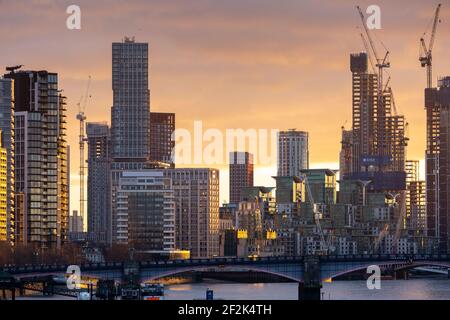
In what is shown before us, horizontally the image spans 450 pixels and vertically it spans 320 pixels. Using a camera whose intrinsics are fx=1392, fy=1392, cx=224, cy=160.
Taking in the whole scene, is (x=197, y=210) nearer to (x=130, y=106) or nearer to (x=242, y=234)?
(x=242, y=234)

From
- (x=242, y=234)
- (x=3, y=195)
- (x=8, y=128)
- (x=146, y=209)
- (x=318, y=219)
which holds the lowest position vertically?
(x=242, y=234)

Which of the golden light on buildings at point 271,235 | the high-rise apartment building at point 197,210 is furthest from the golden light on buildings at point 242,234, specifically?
the golden light on buildings at point 271,235

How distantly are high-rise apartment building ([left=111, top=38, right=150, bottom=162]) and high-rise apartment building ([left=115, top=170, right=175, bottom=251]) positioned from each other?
14696 mm

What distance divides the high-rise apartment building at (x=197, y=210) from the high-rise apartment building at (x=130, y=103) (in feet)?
43.6

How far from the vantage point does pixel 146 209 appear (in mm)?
114438

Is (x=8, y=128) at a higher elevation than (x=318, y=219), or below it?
higher

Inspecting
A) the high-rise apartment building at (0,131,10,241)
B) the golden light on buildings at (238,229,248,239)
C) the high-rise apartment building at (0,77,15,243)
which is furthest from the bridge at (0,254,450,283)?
the golden light on buildings at (238,229,248,239)

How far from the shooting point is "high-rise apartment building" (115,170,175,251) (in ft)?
364

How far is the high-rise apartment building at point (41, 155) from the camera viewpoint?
94.8m

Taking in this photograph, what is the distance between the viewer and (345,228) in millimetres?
145250

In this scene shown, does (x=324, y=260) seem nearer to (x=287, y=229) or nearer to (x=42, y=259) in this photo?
(x=42, y=259)

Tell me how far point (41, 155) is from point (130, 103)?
3330 centimetres

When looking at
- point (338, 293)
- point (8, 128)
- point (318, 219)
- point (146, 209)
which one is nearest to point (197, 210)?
point (146, 209)
